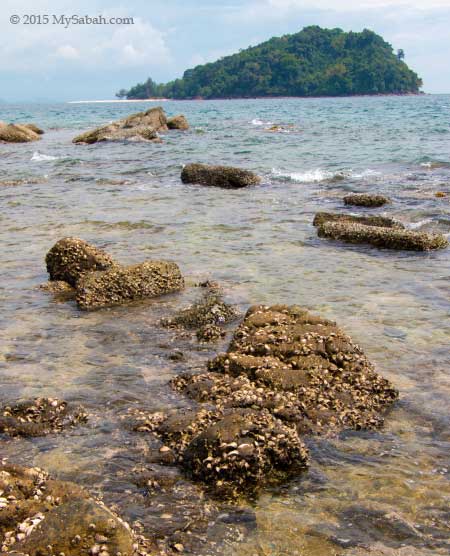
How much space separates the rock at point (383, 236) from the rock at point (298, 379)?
5782mm

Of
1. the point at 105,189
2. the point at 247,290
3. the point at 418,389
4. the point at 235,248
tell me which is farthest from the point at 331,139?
the point at 418,389

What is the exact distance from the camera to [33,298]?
32.5 feet

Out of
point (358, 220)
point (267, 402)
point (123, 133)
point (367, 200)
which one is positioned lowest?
point (267, 402)

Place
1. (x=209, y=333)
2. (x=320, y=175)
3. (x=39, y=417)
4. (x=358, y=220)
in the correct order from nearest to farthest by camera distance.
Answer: (x=39, y=417)
(x=209, y=333)
(x=358, y=220)
(x=320, y=175)

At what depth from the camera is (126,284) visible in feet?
32.0

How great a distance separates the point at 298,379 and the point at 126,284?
13.5 ft

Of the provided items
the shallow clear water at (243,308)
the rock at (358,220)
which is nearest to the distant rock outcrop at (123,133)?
the shallow clear water at (243,308)

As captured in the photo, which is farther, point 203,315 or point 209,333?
point 203,315

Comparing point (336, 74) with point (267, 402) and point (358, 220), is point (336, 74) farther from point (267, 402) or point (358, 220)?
point (267, 402)

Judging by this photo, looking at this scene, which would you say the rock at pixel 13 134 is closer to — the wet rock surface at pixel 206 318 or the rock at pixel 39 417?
the wet rock surface at pixel 206 318

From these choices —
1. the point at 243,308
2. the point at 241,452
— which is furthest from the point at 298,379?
the point at 243,308

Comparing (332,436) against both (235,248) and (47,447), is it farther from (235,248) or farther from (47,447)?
(235,248)

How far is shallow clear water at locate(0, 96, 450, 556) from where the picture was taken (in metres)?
4.83

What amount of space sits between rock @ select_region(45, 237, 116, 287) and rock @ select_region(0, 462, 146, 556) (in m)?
6.30
